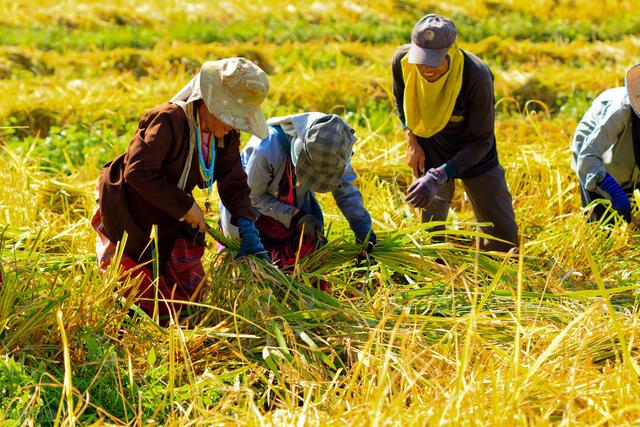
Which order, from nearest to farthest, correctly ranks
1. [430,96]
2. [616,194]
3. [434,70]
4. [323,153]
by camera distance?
[323,153]
[434,70]
[430,96]
[616,194]

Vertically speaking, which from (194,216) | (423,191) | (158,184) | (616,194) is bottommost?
(616,194)

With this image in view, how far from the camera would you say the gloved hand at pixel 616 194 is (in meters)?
3.69

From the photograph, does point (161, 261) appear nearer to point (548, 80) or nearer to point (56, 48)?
point (548, 80)

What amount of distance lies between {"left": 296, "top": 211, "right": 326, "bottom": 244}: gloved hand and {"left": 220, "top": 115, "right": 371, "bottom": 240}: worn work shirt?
0.17 ft

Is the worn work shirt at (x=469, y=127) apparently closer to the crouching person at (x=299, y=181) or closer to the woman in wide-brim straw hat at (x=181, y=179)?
the crouching person at (x=299, y=181)

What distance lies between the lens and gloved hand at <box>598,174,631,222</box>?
369cm

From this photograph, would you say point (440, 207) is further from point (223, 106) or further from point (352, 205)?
point (223, 106)

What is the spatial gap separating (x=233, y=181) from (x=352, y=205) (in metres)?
0.45

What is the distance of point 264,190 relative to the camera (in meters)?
3.04

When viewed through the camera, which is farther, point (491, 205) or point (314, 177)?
point (491, 205)

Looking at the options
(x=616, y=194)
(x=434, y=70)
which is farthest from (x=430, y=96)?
(x=616, y=194)

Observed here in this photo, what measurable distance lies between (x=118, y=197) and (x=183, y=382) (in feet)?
1.96

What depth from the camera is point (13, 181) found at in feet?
13.4

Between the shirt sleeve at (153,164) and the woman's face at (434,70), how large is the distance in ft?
3.89
